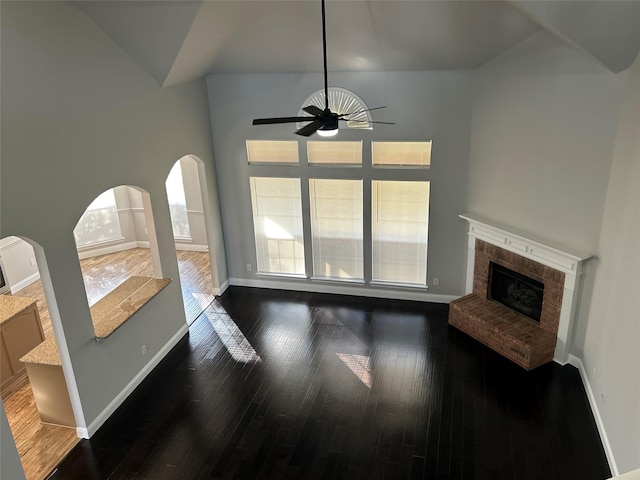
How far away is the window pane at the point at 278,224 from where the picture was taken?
833cm

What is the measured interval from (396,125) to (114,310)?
4576mm

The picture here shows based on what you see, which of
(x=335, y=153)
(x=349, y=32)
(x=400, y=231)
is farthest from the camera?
(x=400, y=231)

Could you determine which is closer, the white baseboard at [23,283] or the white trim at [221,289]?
the white trim at [221,289]

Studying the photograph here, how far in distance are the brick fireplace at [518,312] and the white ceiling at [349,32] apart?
2.24m

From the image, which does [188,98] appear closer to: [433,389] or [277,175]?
[277,175]

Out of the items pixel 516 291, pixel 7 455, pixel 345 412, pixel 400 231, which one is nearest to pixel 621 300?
pixel 516 291

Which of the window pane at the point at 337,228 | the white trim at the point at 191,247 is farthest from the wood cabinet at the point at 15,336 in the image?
the white trim at the point at 191,247

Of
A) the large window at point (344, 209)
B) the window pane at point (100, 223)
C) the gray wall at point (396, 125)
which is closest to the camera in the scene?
the gray wall at point (396, 125)

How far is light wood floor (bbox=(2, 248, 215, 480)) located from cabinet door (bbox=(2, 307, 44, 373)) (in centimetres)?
41

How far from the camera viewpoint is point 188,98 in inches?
288

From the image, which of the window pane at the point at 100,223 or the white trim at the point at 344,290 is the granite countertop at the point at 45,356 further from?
the window pane at the point at 100,223

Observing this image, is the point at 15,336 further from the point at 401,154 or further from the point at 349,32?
the point at 401,154

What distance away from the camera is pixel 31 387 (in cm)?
612

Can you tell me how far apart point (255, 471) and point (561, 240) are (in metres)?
4.46
